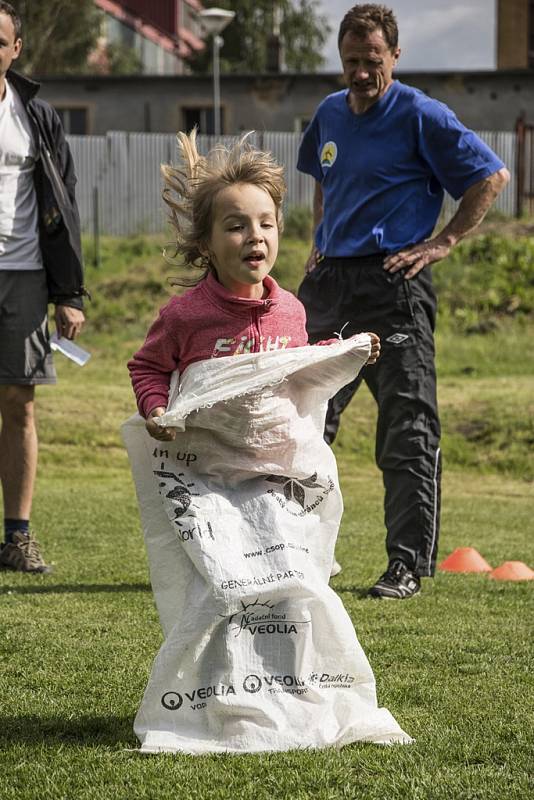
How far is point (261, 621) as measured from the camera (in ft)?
11.2

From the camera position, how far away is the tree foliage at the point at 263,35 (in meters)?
54.7

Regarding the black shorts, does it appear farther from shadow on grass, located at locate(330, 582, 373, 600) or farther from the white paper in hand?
shadow on grass, located at locate(330, 582, 373, 600)

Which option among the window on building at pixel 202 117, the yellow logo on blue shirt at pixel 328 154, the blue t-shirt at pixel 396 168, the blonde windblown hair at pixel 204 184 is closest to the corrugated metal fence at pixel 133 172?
the window on building at pixel 202 117

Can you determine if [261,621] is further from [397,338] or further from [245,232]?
Result: [397,338]

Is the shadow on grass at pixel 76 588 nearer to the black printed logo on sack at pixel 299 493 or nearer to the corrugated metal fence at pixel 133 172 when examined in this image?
the black printed logo on sack at pixel 299 493

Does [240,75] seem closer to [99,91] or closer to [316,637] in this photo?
[99,91]

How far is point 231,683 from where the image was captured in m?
3.38

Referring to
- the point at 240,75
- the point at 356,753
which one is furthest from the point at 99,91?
the point at 356,753

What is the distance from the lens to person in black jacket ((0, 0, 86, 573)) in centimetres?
616

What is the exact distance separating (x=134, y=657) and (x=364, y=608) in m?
1.24

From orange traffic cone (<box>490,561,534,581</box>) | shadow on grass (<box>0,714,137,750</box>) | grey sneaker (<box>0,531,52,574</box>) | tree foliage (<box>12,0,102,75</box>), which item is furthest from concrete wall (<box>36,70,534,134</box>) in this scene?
shadow on grass (<box>0,714,137,750</box>)

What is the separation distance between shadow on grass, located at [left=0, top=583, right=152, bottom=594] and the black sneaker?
3.34 ft

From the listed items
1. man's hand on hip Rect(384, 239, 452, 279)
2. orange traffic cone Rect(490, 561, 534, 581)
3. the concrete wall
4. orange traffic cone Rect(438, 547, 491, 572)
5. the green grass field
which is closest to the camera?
the green grass field

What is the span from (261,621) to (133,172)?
22.5 meters
